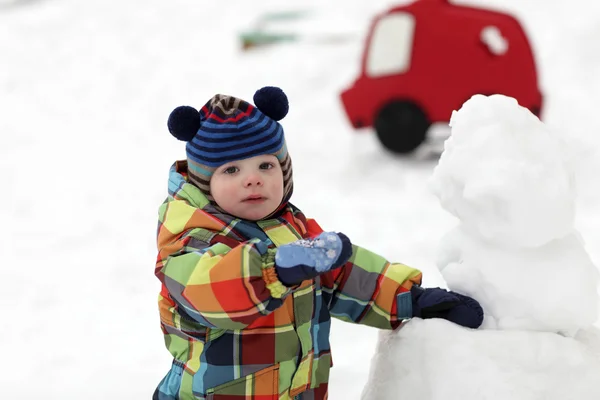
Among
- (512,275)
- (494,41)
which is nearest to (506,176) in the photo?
(512,275)

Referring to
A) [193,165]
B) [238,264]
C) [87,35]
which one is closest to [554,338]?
[238,264]

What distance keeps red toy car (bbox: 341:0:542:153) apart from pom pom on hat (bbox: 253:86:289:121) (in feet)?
7.21

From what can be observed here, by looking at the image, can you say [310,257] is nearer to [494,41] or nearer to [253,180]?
[253,180]

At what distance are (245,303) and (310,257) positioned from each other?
5.2 inches

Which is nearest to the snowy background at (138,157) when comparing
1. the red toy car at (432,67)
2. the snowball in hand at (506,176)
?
the snowball in hand at (506,176)

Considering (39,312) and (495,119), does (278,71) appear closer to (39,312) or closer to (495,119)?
(39,312)

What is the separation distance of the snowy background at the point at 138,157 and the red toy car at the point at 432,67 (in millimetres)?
241

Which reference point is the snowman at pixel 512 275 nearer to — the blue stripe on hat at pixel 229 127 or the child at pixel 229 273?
the child at pixel 229 273

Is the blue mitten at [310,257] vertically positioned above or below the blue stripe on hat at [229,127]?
below

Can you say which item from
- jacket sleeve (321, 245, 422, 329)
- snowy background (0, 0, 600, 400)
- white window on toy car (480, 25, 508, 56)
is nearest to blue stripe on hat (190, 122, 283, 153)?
jacket sleeve (321, 245, 422, 329)

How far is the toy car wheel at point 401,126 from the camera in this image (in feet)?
12.0

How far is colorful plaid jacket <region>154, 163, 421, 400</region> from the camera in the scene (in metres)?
1.25

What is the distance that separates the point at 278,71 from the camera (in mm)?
5090

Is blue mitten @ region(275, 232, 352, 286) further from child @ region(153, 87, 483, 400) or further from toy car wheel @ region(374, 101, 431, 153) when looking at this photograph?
toy car wheel @ region(374, 101, 431, 153)
